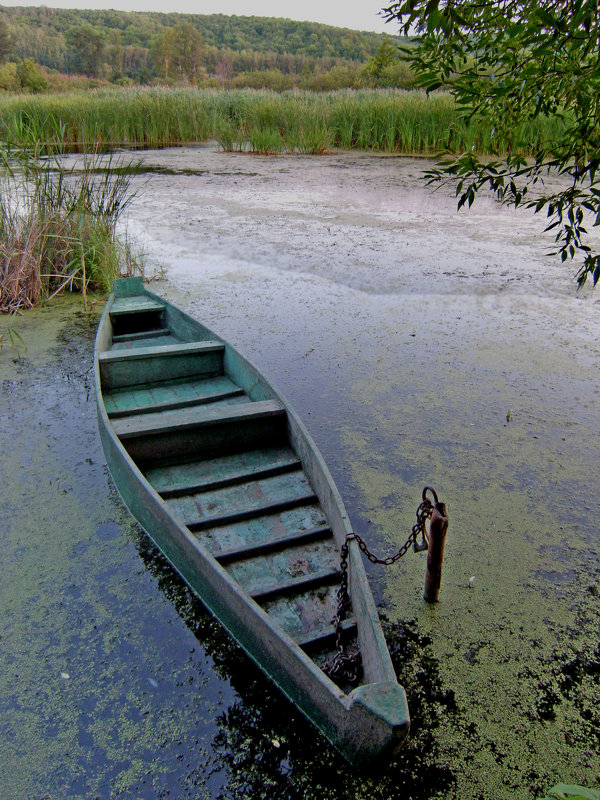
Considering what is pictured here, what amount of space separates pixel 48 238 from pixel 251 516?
344cm

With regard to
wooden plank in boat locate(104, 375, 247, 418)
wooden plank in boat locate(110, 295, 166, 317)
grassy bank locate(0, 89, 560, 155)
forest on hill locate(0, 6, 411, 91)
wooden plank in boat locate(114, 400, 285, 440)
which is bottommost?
wooden plank in boat locate(104, 375, 247, 418)

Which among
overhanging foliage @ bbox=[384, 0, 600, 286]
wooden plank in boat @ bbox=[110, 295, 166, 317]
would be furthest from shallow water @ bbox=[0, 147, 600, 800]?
overhanging foliage @ bbox=[384, 0, 600, 286]

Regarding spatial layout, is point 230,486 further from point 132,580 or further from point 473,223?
point 473,223

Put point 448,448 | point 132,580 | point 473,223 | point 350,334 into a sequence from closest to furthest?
point 132,580 < point 448,448 < point 350,334 < point 473,223

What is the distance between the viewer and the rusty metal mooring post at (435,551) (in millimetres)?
1743

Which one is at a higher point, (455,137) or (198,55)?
(198,55)

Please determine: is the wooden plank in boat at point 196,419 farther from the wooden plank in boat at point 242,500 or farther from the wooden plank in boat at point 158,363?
the wooden plank in boat at point 158,363

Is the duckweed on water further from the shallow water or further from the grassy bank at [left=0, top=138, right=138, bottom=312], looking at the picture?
the grassy bank at [left=0, top=138, right=138, bottom=312]

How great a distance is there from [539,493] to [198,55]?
5000 centimetres

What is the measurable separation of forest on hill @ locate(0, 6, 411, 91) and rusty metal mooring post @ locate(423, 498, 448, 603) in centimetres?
2429

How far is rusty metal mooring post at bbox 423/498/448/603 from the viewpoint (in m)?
1.74

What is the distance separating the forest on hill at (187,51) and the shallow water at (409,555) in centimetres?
2136

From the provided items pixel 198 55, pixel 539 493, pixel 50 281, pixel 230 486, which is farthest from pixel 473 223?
pixel 198 55

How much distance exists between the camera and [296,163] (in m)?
10.9
